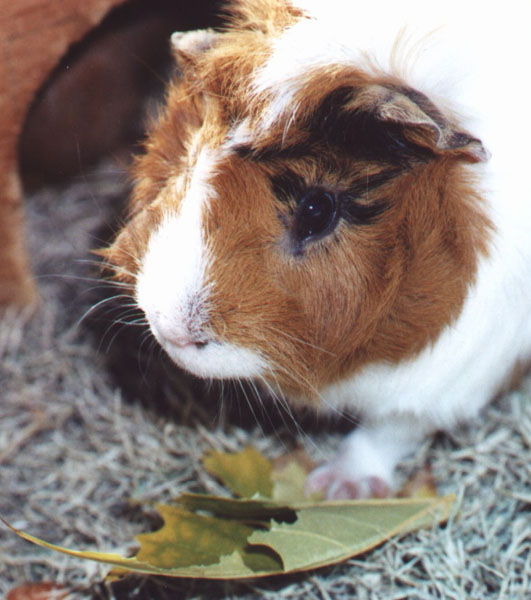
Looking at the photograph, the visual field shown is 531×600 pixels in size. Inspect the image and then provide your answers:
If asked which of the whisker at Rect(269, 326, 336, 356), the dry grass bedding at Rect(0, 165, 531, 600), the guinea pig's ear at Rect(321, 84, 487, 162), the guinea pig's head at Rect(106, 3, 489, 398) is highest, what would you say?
the guinea pig's ear at Rect(321, 84, 487, 162)

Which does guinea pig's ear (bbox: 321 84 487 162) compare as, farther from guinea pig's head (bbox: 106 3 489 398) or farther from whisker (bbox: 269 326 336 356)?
whisker (bbox: 269 326 336 356)

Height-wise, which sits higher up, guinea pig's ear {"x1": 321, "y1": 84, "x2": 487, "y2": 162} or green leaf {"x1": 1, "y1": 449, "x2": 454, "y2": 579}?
guinea pig's ear {"x1": 321, "y1": 84, "x2": 487, "y2": 162}

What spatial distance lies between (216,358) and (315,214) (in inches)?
12.7

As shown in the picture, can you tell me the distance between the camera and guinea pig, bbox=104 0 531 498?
4.65ft

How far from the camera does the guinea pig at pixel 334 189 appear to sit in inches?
55.8

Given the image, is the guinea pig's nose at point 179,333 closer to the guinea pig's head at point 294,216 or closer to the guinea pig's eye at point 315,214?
the guinea pig's head at point 294,216

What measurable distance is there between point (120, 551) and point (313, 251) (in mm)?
999

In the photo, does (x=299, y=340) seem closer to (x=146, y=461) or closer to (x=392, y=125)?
(x=392, y=125)

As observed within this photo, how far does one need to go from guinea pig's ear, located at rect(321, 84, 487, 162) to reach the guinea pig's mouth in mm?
423

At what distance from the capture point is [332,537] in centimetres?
187

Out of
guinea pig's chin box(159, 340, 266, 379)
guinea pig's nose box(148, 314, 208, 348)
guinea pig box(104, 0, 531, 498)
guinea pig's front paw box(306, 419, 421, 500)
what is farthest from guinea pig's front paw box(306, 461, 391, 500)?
guinea pig's nose box(148, 314, 208, 348)

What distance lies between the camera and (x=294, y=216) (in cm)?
147

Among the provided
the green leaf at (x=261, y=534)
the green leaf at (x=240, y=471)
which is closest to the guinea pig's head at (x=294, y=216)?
the green leaf at (x=261, y=534)

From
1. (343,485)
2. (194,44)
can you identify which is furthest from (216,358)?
(343,485)
